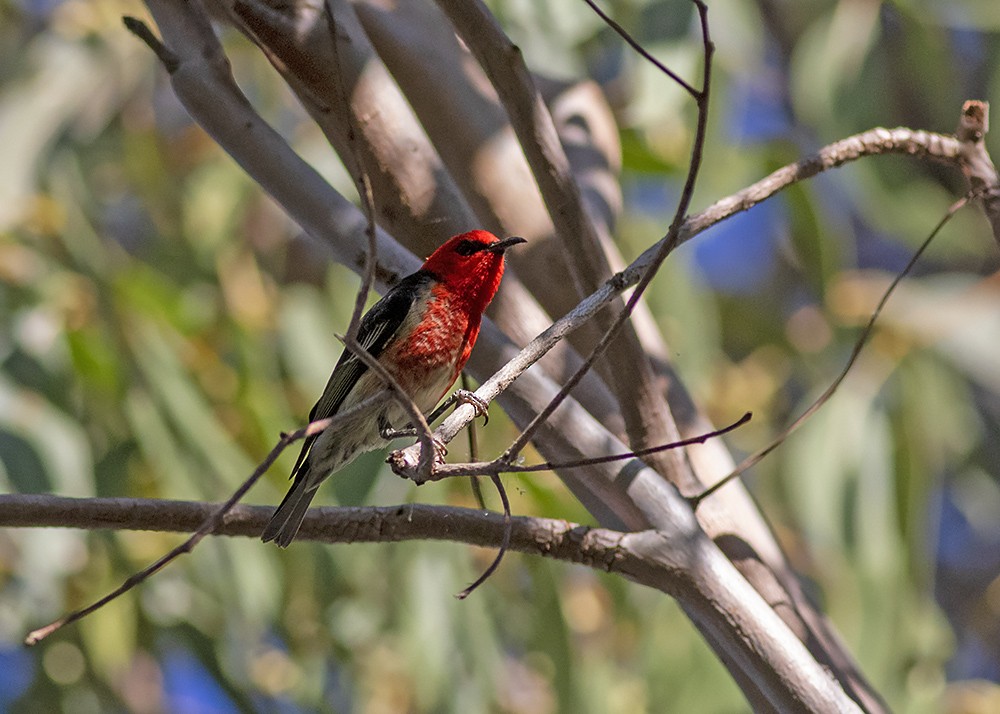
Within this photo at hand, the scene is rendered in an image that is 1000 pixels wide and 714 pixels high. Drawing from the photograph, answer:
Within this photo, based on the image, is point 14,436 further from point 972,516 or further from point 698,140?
point 972,516

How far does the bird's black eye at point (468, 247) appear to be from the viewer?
9.32 ft

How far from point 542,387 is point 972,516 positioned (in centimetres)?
527

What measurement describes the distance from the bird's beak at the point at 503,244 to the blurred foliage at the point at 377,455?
0.81 m

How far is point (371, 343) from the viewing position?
122 inches

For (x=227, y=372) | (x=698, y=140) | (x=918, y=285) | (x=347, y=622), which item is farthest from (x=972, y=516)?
(x=698, y=140)

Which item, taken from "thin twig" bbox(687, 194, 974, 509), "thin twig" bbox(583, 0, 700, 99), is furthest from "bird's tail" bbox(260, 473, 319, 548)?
"thin twig" bbox(583, 0, 700, 99)

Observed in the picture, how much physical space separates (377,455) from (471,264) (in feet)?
2.60

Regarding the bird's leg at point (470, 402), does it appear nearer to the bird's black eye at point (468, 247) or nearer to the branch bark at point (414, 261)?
the branch bark at point (414, 261)

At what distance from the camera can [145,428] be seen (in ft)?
13.2


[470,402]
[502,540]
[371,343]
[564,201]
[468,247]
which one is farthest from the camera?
[371,343]

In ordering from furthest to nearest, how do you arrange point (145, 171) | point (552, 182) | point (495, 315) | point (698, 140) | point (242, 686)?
1. point (145, 171)
2. point (242, 686)
3. point (495, 315)
4. point (552, 182)
5. point (698, 140)

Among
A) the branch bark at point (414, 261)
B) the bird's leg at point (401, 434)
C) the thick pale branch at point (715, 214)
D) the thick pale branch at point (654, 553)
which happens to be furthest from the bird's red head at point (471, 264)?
the thick pale branch at point (654, 553)

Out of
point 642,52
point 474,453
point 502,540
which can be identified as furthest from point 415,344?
point 642,52

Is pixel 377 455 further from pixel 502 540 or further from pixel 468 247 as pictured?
pixel 502 540
